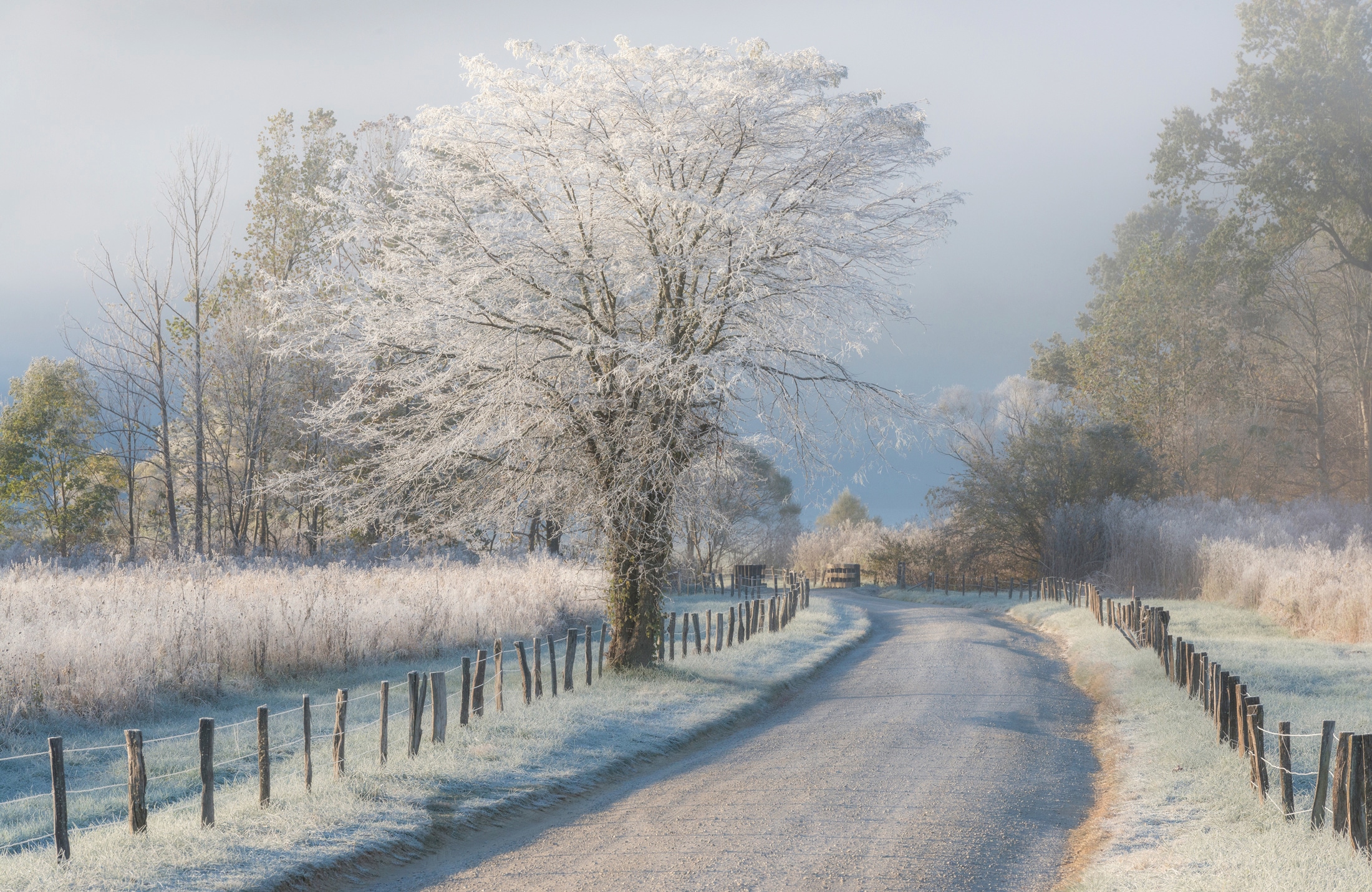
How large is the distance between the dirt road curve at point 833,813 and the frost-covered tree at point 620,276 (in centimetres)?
397

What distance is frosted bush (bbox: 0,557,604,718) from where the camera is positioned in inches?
440

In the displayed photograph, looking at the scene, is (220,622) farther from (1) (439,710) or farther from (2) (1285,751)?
(2) (1285,751)

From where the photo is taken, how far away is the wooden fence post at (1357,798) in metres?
6.39

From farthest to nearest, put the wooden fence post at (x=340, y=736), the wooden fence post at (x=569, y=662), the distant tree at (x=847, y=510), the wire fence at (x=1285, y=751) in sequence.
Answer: the distant tree at (x=847, y=510)
the wooden fence post at (x=569, y=662)
the wooden fence post at (x=340, y=736)
the wire fence at (x=1285, y=751)

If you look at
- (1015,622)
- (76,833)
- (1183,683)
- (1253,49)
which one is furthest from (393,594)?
(1253,49)

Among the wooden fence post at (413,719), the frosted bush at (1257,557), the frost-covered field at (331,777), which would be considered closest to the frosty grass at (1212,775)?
the frosted bush at (1257,557)

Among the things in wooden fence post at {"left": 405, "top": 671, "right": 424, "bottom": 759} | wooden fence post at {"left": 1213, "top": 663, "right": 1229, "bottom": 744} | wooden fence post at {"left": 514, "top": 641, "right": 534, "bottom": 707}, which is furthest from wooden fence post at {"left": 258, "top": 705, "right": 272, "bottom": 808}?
wooden fence post at {"left": 1213, "top": 663, "right": 1229, "bottom": 744}

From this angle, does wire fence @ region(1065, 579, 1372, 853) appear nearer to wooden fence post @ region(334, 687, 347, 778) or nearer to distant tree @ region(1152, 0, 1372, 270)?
wooden fence post @ region(334, 687, 347, 778)

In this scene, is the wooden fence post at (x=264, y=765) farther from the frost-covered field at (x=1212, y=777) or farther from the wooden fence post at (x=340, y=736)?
the frost-covered field at (x=1212, y=777)

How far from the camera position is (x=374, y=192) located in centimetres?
1419

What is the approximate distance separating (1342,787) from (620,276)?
10.4m

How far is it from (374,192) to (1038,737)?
11.7 meters

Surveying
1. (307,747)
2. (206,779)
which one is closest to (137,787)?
(206,779)

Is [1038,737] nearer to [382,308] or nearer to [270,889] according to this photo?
[270,889]
